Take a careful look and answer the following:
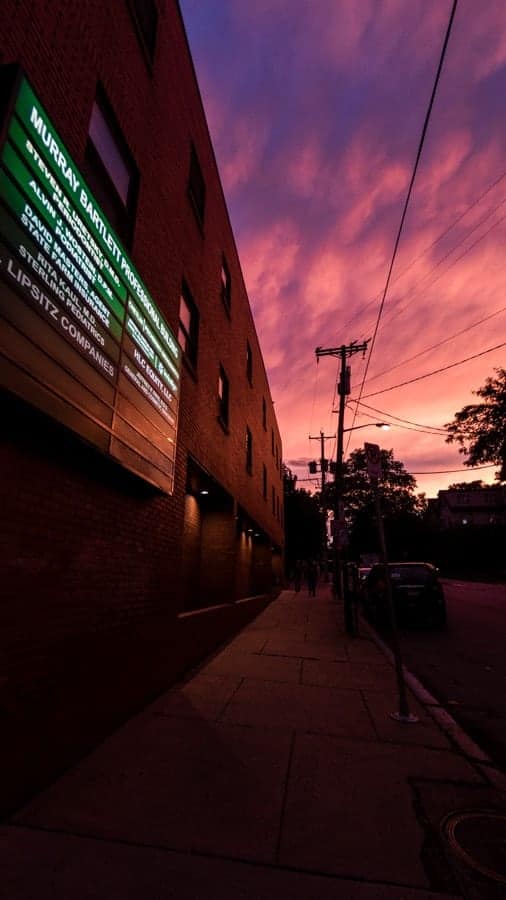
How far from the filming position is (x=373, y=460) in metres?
6.06

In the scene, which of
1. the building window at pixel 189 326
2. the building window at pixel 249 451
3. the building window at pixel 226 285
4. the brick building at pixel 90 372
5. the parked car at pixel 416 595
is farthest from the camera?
the building window at pixel 249 451

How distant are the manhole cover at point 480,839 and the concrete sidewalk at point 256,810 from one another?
4cm

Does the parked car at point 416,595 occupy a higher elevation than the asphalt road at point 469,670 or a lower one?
higher

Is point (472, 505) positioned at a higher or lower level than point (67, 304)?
higher

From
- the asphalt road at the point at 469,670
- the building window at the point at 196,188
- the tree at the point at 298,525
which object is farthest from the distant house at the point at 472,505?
the building window at the point at 196,188

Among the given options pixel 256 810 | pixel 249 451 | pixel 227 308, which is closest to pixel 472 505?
pixel 249 451

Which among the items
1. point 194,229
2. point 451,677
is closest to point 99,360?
point 194,229

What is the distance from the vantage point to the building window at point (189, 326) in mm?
8141

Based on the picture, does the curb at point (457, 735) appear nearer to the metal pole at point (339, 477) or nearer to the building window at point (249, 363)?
the building window at point (249, 363)

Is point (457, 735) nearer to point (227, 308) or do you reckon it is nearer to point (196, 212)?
point (196, 212)

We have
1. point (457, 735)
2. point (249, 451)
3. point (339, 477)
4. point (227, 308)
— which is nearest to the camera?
point (457, 735)

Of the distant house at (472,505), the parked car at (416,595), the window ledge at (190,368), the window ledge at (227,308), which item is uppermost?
the distant house at (472,505)

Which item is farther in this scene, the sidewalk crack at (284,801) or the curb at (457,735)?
the curb at (457,735)

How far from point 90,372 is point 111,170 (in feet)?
10.3
